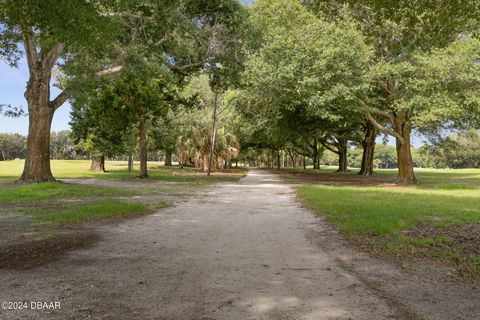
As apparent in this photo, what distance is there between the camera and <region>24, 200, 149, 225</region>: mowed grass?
31.6 ft

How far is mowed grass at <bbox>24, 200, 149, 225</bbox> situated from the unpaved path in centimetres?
212

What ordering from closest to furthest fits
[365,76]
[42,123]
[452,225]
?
1. [452,225]
2. [42,123]
3. [365,76]

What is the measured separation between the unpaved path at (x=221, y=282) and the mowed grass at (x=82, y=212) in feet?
6.94

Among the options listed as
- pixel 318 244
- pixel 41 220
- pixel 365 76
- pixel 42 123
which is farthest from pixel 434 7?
pixel 42 123

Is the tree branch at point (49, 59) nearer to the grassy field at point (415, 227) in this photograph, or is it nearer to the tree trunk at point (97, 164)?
the grassy field at point (415, 227)

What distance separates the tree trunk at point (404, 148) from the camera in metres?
25.2

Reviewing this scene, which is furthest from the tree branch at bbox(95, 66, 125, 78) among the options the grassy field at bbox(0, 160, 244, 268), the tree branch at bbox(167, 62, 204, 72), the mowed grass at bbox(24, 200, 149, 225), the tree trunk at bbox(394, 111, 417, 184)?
the tree trunk at bbox(394, 111, 417, 184)

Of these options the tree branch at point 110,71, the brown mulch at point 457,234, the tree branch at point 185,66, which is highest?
the tree branch at point 185,66

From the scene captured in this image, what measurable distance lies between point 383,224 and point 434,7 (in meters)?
4.93

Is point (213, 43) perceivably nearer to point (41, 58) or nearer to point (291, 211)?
point (41, 58)

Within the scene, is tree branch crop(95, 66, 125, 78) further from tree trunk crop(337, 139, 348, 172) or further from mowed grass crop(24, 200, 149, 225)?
tree trunk crop(337, 139, 348, 172)

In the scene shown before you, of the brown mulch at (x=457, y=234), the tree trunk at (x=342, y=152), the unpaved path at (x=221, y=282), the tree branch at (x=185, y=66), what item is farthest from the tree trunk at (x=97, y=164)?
the brown mulch at (x=457, y=234)

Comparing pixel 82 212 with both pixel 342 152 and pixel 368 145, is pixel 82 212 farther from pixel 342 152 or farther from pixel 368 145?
pixel 342 152

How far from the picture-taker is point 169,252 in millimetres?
6453
